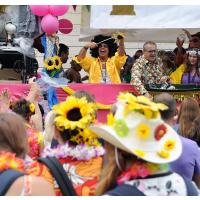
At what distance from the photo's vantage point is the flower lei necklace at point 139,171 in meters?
2.83

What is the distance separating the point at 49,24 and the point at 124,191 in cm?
601

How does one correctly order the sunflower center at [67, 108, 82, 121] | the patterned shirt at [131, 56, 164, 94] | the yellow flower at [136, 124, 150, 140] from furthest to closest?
the patterned shirt at [131, 56, 164, 94], the sunflower center at [67, 108, 82, 121], the yellow flower at [136, 124, 150, 140]

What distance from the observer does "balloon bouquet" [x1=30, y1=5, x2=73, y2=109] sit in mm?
8609

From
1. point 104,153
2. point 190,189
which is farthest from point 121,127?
point 190,189

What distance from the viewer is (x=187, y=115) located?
529 cm

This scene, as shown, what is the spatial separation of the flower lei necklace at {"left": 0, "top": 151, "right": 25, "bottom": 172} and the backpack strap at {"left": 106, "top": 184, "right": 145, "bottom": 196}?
693 millimetres

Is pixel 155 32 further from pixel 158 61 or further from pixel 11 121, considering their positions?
pixel 11 121

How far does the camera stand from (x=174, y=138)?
3070 millimetres

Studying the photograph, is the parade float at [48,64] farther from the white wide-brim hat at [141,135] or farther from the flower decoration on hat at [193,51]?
the white wide-brim hat at [141,135]

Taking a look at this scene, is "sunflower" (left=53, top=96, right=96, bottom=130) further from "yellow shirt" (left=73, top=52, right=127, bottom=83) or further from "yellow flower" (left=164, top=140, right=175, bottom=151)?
"yellow shirt" (left=73, top=52, right=127, bottom=83)

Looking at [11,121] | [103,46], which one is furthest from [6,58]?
[11,121]

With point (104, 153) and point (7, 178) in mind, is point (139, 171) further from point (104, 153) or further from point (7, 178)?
point (7, 178)

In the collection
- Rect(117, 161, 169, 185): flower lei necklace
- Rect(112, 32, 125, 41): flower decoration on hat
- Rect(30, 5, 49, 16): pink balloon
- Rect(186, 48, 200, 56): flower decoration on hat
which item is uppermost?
Rect(30, 5, 49, 16): pink balloon

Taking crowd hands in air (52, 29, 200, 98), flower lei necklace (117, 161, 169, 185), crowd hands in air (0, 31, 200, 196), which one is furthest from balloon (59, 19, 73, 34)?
flower lei necklace (117, 161, 169, 185)
